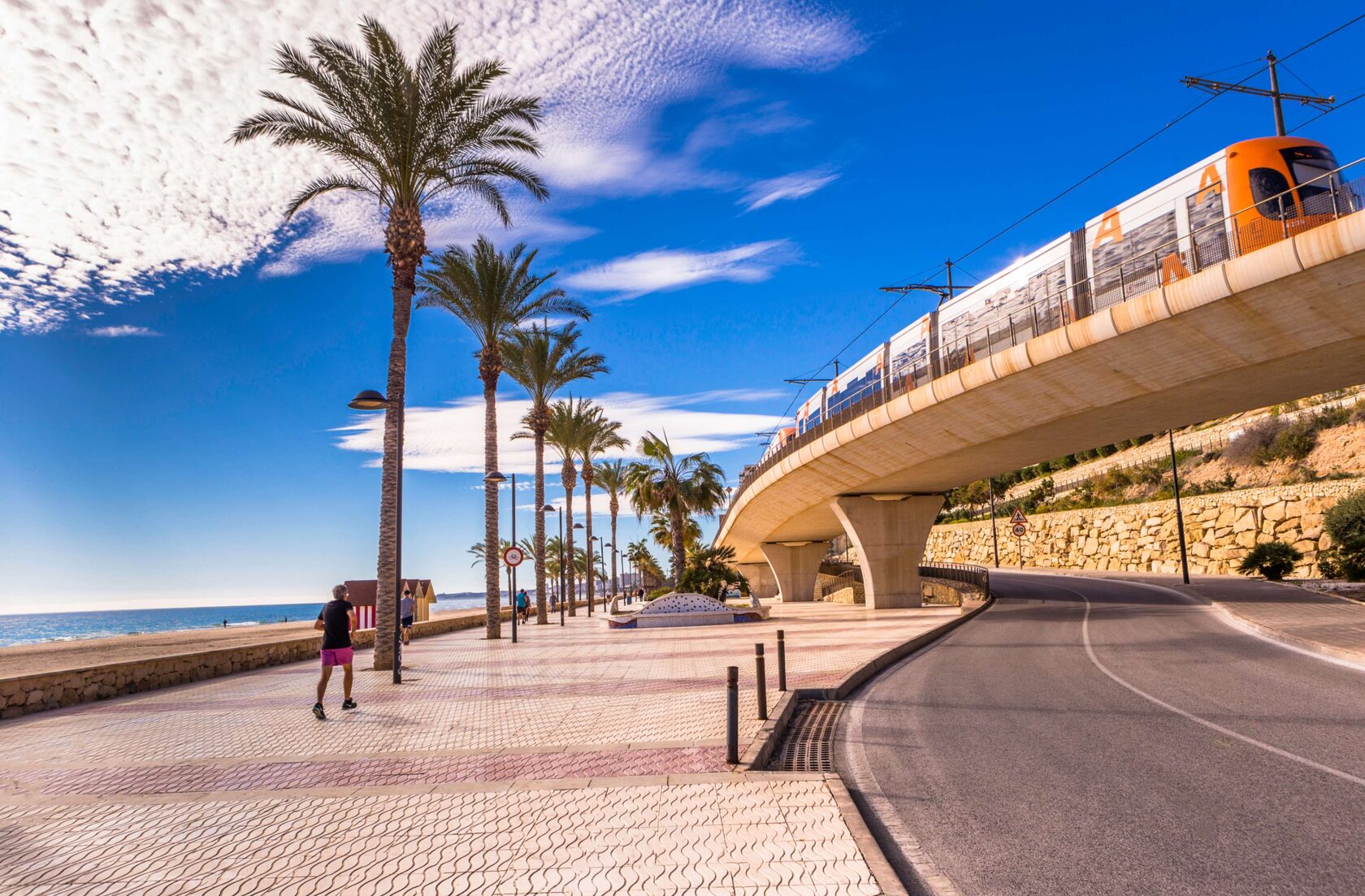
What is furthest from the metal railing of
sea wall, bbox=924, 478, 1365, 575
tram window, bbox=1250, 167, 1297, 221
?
tram window, bbox=1250, 167, 1297, 221

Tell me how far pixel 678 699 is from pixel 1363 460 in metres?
39.9

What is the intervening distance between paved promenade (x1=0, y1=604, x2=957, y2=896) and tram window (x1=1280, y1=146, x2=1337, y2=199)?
1279 cm

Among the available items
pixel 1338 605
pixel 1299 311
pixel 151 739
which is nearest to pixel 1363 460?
pixel 1338 605

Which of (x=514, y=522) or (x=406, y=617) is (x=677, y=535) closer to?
(x=514, y=522)

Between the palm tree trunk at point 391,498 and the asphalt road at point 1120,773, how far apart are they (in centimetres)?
1041

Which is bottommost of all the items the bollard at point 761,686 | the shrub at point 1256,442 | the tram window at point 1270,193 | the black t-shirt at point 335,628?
the bollard at point 761,686

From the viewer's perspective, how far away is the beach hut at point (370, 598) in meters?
28.5

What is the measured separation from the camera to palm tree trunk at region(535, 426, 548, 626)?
3195 centimetres

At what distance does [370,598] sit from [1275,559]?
1394 inches

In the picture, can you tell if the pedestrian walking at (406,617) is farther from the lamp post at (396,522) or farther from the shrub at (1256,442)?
the shrub at (1256,442)

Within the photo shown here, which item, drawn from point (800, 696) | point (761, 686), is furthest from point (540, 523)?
point (761, 686)

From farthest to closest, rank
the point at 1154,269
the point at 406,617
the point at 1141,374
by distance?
→ the point at 406,617
the point at 1141,374
the point at 1154,269

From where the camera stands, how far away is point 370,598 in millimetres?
30719

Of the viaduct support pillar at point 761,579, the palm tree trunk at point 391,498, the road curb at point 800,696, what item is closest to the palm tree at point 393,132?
the palm tree trunk at point 391,498
